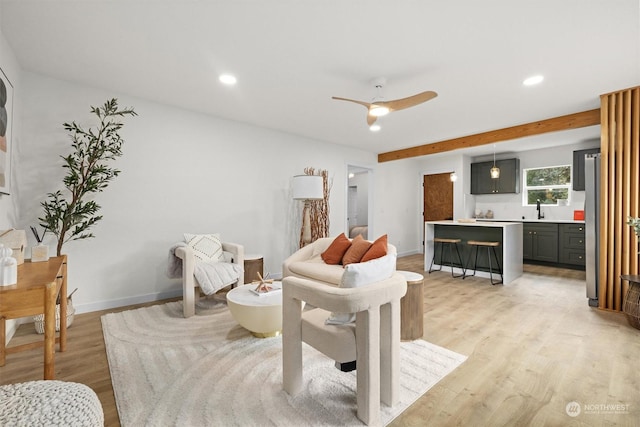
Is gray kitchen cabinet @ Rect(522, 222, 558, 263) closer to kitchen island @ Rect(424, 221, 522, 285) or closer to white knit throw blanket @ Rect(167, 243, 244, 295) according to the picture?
kitchen island @ Rect(424, 221, 522, 285)

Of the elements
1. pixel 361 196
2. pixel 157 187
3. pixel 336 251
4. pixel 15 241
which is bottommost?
pixel 336 251

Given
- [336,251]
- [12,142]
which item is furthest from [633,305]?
[12,142]

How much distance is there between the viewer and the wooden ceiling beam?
12.7 ft

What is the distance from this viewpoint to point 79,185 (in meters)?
2.90

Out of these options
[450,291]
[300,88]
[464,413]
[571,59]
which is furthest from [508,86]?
[464,413]

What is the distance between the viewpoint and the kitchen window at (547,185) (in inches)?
239

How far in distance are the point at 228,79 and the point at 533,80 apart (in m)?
3.09

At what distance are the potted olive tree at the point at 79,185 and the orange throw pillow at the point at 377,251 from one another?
2714 millimetres

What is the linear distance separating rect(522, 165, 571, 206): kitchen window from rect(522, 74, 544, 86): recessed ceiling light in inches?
Answer: 160

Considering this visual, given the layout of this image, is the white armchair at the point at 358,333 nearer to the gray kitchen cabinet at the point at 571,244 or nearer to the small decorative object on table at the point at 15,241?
the small decorative object on table at the point at 15,241

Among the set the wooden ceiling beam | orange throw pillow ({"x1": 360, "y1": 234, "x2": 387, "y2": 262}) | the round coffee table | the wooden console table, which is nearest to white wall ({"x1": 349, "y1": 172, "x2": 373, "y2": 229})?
the wooden ceiling beam

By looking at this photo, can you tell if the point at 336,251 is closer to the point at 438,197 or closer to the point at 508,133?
the point at 508,133

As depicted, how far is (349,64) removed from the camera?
8.87 ft

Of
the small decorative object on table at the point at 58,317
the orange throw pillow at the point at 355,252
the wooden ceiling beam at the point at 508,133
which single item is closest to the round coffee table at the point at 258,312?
the orange throw pillow at the point at 355,252
